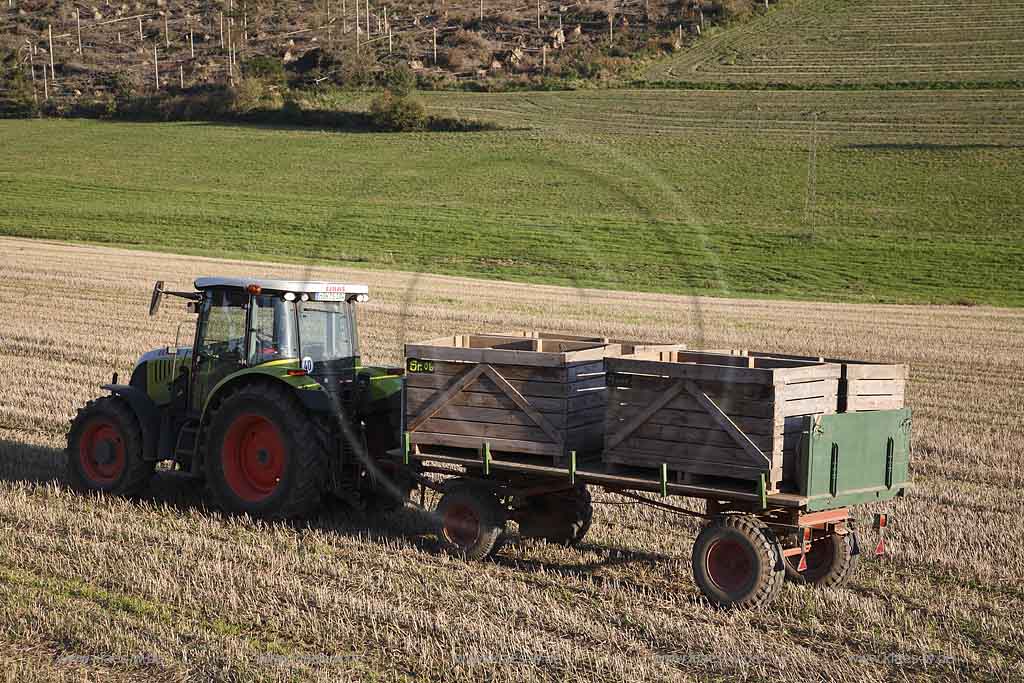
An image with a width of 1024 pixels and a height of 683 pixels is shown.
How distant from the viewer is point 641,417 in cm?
784

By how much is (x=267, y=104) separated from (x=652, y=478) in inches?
2462

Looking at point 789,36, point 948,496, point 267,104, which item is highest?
point 789,36

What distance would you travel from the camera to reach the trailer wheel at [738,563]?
7.46 metres

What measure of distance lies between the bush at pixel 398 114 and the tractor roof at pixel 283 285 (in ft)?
173

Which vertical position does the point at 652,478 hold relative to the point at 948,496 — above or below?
above

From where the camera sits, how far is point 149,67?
269 feet

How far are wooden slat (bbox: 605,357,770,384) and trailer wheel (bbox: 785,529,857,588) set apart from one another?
1278 millimetres

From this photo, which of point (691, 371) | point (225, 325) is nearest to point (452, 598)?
point (691, 371)

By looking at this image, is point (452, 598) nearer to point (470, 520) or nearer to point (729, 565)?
point (470, 520)

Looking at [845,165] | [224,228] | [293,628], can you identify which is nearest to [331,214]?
[224,228]

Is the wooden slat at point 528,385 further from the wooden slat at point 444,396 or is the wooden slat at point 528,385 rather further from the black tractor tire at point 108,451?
the black tractor tire at point 108,451

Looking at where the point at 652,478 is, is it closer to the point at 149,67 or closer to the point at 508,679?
the point at 508,679

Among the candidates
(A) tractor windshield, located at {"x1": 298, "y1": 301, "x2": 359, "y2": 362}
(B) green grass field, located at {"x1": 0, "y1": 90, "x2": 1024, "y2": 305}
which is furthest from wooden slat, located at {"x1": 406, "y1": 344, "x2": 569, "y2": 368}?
(B) green grass field, located at {"x1": 0, "y1": 90, "x2": 1024, "y2": 305}

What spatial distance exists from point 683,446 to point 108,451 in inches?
196
